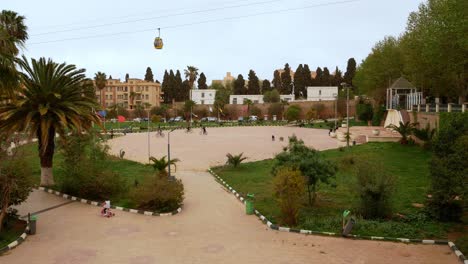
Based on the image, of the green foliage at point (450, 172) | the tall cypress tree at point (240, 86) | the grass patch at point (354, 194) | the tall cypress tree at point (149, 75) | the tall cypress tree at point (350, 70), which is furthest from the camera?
the tall cypress tree at point (149, 75)

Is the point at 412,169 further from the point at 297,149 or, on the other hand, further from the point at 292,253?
the point at 292,253

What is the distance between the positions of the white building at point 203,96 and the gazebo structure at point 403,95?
71020 mm

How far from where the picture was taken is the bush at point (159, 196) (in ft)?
55.6

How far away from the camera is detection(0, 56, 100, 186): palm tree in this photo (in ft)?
63.5

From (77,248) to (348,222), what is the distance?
8044 mm

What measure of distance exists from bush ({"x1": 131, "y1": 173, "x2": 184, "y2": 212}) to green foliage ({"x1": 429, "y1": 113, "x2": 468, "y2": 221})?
9403 millimetres

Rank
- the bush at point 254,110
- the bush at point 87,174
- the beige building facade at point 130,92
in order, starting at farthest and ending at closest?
the beige building facade at point 130,92 < the bush at point 254,110 < the bush at point 87,174

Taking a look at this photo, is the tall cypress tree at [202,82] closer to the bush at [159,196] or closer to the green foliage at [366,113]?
the green foliage at [366,113]

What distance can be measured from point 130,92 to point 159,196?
321 feet

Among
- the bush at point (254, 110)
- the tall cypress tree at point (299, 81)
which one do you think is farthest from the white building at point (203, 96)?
the tall cypress tree at point (299, 81)

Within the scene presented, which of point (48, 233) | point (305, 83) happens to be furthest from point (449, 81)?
point (305, 83)

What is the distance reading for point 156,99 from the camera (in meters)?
116

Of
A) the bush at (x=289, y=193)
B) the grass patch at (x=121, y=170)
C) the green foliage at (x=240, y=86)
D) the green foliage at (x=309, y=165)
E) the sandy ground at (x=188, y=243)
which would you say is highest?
the green foliage at (x=240, y=86)

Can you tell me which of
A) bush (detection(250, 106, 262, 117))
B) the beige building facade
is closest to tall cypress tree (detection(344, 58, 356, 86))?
bush (detection(250, 106, 262, 117))
